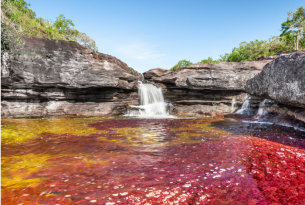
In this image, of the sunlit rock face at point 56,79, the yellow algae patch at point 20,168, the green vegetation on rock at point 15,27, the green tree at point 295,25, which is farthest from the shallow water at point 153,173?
the green tree at point 295,25

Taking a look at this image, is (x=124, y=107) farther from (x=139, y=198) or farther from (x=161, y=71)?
(x=139, y=198)

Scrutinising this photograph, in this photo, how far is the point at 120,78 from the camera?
15.8 meters

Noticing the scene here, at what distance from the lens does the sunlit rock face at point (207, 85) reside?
16.7 metres

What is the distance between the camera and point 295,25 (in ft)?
104

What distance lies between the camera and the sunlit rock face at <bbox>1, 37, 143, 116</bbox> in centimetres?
1327

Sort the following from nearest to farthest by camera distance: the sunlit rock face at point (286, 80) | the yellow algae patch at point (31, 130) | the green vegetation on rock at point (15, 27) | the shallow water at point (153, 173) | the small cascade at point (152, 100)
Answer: the shallow water at point (153, 173) → the yellow algae patch at point (31, 130) → the sunlit rock face at point (286, 80) → the green vegetation on rock at point (15, 27) → the small cascade at point (152, 100)

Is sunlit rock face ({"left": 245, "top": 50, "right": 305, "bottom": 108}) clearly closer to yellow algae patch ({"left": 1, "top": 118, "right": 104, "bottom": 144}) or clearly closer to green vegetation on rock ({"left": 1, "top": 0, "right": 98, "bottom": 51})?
yellow algae patch ({"left": 1, "top": 118, "right": 104, "bottom": 144})

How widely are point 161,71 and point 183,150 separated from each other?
14.9m

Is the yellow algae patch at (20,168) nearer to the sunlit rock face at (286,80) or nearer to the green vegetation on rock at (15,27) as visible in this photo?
the sunlit rock face at (286,80)

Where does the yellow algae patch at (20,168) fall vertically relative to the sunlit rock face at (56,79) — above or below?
below

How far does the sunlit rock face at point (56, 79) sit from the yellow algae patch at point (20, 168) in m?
10.7

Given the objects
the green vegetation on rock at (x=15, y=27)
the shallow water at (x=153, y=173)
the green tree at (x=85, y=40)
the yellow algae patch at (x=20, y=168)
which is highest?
the green tree at (x=85, y=40)

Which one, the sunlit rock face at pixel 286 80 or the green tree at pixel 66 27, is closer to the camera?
A: the sunlit rock face at pixel 286 80

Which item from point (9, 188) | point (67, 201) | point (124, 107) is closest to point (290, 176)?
point (67, 201)
